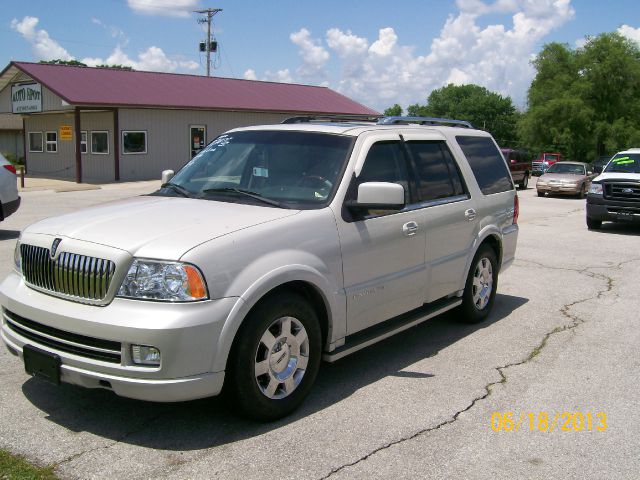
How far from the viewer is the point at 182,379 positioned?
3.64 meters

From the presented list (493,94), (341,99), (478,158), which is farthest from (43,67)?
(493,94)

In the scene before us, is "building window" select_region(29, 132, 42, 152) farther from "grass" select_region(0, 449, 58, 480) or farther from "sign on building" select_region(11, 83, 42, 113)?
"grass" select_region(0, 449, 58, 480)

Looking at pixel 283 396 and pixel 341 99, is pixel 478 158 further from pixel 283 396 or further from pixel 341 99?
pixel 341 99

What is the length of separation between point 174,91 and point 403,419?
29.9m

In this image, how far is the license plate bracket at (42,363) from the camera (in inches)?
149

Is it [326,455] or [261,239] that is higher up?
[261,239]

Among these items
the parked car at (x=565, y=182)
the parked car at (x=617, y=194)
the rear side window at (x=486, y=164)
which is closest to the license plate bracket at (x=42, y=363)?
the rear side window at (x=486, y=164)

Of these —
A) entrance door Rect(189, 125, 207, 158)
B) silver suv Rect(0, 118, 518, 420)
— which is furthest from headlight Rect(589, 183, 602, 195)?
entrance door Rect(189, 125, 207, 158)

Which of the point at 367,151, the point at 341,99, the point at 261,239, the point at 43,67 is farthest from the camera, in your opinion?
the point at 341,99

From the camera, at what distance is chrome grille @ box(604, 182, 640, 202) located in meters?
13.9

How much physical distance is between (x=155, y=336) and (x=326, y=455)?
1197mm

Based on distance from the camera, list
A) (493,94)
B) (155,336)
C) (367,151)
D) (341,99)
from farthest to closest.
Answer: (493,94) → (341,99) → (367,151) → (155,336)

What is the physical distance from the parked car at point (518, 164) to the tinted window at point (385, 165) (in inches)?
934

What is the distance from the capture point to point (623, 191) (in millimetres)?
14117
